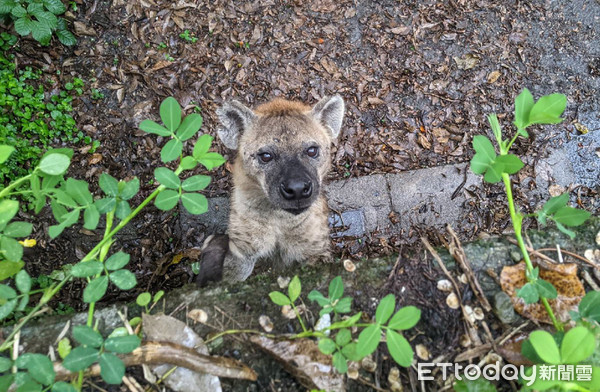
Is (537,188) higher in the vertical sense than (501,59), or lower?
lower

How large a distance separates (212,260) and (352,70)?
9.30 ft

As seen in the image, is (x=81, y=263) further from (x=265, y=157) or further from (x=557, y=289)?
(x=557, y=289)

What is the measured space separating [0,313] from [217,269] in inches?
84.7

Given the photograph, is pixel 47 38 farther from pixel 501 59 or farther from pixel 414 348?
Result: pixel 501 59

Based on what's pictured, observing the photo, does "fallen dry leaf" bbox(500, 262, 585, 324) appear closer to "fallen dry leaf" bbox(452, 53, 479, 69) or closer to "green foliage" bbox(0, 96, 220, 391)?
"green foliage" bbox(0, 96, 220, 391)

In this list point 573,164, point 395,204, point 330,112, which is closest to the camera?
point 330,112

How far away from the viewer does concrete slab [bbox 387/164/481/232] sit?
448cm

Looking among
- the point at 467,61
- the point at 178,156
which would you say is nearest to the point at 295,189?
the point at 178,156

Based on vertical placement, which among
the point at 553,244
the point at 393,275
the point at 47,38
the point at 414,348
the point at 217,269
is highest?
the point at 47,38

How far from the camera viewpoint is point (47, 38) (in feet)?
14.0

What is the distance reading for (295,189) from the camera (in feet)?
10.1

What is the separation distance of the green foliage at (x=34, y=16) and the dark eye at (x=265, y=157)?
2665mm

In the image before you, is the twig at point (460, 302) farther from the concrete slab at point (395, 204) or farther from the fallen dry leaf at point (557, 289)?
the concrete slab at point (395, 204)

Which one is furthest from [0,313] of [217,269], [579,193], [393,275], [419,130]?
[579,193]
